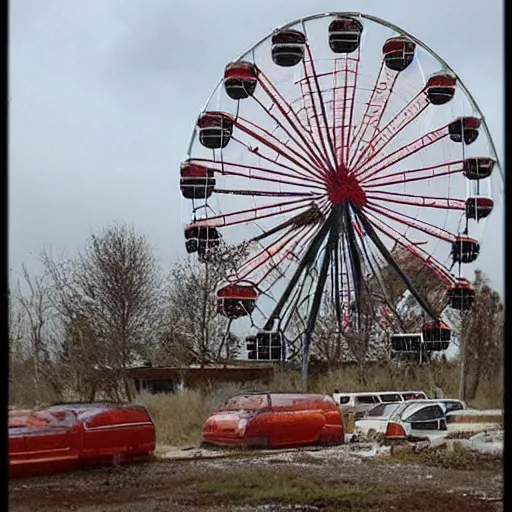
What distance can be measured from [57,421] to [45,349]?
A: 0.82 ft

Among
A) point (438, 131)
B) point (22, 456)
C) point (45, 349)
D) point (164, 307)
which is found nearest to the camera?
point (22, 456)

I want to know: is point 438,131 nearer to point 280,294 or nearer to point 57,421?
point 280,294

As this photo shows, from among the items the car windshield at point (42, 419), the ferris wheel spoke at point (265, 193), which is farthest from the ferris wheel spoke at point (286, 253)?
the car windshield at point (42, 419)

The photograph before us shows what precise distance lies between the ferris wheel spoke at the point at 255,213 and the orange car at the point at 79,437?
0.76m

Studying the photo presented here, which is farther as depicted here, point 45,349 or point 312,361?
point 312,361

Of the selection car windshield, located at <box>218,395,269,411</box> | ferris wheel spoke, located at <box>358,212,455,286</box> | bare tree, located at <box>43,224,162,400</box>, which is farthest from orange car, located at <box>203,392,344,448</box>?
ferris wheel spoke, located at <box>358,212,455,286</box>

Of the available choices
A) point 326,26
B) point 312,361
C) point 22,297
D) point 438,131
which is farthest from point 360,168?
point 22,297

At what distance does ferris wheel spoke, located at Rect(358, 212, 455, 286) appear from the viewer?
3066mm

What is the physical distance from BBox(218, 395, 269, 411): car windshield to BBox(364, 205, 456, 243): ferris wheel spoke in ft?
2.81

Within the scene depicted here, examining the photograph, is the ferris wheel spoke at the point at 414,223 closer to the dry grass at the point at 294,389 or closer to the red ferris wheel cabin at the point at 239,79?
the dry grass at the point at 294,389

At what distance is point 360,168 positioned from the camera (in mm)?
3117

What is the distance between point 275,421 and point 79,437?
2.34 ft

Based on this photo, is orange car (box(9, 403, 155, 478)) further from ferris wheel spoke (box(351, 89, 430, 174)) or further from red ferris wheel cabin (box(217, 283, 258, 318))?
ferris wheel spoke (box(351, 89, 430, 174))

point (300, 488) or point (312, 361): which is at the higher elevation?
point (312, 361)
